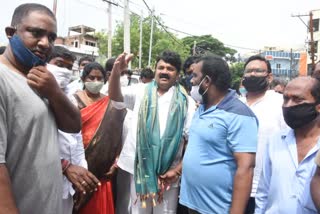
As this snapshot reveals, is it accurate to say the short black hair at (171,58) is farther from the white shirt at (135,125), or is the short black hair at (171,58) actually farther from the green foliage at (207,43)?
the green foliage at (207,43)

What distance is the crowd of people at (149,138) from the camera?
1456mm

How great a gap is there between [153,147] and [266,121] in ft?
3.36

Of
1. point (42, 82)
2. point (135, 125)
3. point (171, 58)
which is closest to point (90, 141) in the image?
point (135, 125)

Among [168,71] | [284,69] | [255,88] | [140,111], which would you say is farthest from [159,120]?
[284,69]

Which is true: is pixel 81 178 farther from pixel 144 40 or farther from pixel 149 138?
pixel 144 40

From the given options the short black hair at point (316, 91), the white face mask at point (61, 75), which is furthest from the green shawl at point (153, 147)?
the short black hair at point (316, 91)

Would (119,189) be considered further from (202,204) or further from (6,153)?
(6,153)

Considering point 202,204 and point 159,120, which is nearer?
point 202,204

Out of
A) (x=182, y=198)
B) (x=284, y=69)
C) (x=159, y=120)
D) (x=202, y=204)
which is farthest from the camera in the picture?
(x=284, y=69)

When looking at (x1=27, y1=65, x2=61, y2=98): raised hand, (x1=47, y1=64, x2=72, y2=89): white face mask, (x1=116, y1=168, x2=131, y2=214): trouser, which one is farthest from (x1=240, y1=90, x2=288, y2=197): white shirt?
(x1=27, y1=65, x2=61, y2=98): raised hand

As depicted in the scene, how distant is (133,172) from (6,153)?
191 centimetres

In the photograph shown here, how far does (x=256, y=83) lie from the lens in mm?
3424

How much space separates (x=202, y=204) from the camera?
2.58m

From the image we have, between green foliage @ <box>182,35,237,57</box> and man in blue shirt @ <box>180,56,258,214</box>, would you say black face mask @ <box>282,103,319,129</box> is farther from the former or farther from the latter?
green foliage @ <box>182,35,237,57</box>
